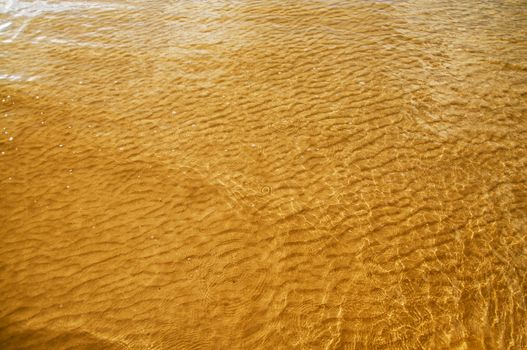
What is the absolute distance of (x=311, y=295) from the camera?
435cm

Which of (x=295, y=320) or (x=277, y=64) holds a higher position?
(x=277, y=64)

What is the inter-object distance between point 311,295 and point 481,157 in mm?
4076

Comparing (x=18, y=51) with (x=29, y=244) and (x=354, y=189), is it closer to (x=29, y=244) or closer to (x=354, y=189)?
(x=29, y=244)

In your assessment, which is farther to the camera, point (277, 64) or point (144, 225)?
point (277, 64)

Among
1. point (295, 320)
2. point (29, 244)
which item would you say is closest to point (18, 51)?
point (29, 244)

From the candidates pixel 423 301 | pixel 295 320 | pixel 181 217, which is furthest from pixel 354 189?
pixel 181 217

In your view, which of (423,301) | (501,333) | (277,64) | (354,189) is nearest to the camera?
(501,333)

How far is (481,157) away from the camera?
19.4 ft

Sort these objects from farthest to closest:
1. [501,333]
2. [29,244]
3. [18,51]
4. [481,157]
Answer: [18,51], [481,157], [29,244], [501,333]

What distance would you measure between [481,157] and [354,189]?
2.48 meters

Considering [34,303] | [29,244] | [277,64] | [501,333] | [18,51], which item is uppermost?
[18,51]

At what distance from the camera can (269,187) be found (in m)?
5.59

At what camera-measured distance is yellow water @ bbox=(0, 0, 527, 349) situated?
164 inches

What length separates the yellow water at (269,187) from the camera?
4.16 m
